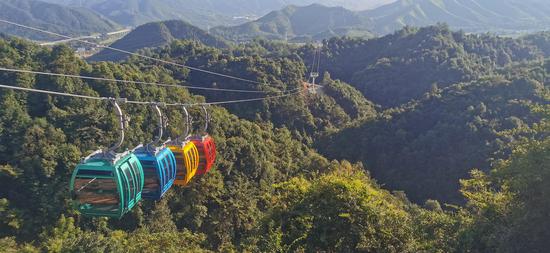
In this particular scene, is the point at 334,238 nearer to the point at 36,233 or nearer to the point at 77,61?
the point at 36,233

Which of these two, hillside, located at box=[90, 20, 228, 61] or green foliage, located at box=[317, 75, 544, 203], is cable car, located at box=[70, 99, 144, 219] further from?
hillside, located at box=[90, 20, 228, 61]

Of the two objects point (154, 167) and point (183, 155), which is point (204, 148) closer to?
point (183, 155)

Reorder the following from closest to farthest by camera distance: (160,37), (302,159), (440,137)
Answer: (302,159), (440,137), (160,37)

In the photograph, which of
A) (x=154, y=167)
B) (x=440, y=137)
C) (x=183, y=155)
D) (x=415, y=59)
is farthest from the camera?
(x=415, y=59)

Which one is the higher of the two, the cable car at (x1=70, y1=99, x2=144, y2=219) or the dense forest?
the cable car at (x1=70, y1=99, x2=144, y2=219)

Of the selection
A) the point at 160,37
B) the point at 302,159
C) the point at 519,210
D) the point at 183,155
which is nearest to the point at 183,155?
the point at 183,155

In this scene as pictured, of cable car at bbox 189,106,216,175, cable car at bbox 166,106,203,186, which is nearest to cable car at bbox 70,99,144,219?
cable car at bbox 166,106,203,186

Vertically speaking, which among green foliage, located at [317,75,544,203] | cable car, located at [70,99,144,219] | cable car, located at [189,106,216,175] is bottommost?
green foliage, located at [317,75,544,203]

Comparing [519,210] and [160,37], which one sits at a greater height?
[519,210]
